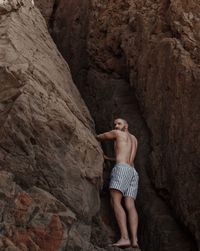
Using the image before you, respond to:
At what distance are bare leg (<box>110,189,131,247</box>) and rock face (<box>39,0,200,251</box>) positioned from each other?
3.38 feet

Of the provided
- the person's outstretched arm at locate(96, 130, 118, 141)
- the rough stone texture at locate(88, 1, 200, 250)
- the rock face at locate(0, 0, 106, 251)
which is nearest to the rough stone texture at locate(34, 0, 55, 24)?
the rough stone texture at locate(88, 1, 200, 250)

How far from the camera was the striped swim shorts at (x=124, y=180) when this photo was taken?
27.6ft

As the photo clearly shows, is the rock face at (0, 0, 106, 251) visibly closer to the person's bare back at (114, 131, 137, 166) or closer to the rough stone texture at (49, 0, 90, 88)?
the person's bare back at (114, 131, 137, 166)

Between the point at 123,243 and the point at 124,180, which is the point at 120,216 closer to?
the point at 123,243

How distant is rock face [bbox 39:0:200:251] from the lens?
8859 millimetres

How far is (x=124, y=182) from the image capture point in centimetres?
848

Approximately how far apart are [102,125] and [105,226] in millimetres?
3241

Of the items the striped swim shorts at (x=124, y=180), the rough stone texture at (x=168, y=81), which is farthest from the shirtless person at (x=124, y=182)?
the rough stone texture at (x=168, y=81)

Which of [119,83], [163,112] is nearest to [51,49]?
[119,83]

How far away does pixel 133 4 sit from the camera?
11523 millimetres

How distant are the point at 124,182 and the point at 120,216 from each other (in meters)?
0.65

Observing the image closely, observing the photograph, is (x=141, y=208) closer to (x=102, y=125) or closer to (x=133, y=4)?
(x=102, y=125)

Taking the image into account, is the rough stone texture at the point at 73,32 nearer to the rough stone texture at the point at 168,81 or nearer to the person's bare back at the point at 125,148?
the rough stone texture at the point at 168,81

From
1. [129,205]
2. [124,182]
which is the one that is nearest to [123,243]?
[129,205]
